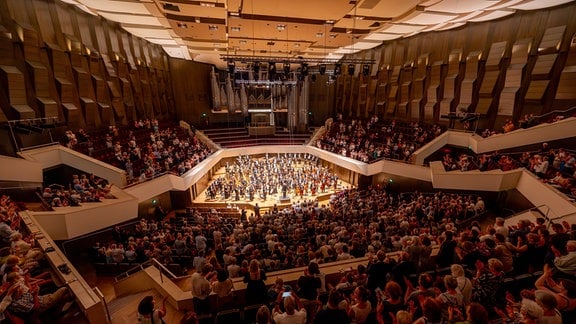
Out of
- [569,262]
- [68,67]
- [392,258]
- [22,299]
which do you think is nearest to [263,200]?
[68,67]

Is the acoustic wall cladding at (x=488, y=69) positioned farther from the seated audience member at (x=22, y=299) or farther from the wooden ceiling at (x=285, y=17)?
Result: the seated audience member at (x=22, y=299)

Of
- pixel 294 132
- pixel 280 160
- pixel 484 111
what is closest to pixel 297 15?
pixel 484 111

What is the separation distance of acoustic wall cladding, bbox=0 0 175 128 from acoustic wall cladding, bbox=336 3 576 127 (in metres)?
13.5

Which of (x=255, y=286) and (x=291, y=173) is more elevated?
(x=255, y=286)

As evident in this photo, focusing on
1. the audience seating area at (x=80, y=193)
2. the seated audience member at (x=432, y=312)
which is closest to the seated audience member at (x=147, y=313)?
the seated audience member at (x=432, y=312)

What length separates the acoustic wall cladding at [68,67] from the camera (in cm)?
729

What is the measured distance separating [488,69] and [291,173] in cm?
1000

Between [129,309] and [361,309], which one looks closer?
[361,309]

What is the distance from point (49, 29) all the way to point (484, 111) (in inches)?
624

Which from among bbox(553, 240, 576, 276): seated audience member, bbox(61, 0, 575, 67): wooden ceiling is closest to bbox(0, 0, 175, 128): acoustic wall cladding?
bbox(61, 0, 575, 67): wooden ceiling

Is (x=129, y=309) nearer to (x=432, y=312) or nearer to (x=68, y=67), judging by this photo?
(x=432, y=312)

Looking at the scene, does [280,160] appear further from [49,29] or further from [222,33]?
[49,29]

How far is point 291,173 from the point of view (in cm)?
1516

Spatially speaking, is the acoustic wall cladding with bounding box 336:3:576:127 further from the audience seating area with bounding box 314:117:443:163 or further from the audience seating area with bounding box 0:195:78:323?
the audience seating area with bounding box 0:195:78:323
